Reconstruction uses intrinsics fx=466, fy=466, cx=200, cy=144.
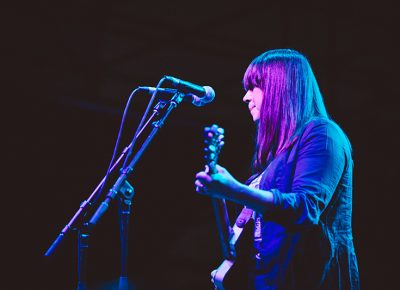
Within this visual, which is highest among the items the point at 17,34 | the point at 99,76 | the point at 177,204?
the point at 17,34

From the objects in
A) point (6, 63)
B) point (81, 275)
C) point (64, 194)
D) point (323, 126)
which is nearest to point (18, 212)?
point (64, 194)

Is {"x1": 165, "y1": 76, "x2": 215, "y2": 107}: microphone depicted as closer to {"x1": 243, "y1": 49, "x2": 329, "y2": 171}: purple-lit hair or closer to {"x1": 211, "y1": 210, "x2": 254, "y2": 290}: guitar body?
{"x1": 243, "y1": 49, "x2": 329, "y2": 171}: purple-lit hair

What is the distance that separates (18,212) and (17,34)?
2.32 meters

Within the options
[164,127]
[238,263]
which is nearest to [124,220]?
[238,263]

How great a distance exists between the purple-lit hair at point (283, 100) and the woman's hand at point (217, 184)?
502mm

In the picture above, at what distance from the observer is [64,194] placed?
15.5 feet

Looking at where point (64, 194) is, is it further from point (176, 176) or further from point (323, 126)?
point (323, 126)

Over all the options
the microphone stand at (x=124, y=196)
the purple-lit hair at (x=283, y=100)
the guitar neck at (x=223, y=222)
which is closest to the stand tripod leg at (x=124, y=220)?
the microphone stand at (x=124, y=196)

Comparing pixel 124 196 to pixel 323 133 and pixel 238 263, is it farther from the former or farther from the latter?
pixel 323 133

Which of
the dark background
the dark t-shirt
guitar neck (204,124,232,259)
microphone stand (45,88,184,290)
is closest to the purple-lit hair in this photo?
the dark t-shirt

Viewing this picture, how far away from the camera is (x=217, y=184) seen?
1.60 meters

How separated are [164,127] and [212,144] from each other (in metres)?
3.91

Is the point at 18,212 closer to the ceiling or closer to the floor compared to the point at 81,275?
closer to the floor

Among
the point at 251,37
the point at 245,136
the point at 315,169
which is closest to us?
the point at 315,169
